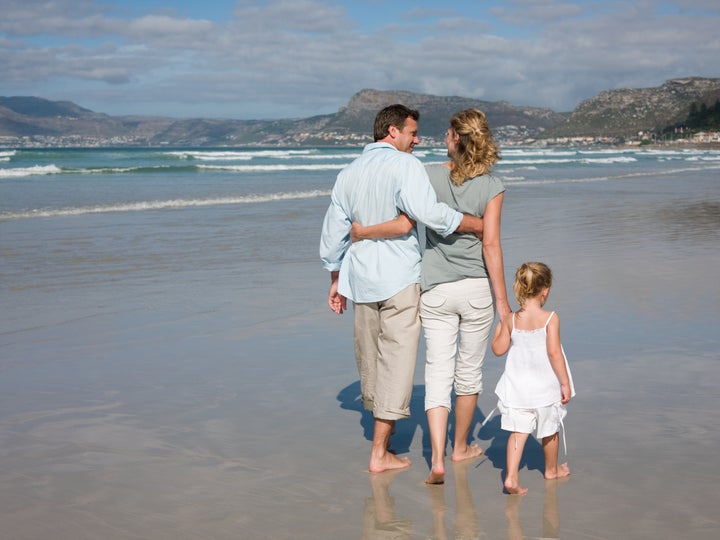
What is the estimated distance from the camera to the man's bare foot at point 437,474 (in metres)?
3.89

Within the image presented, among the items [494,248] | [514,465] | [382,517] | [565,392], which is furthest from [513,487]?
[494,248]

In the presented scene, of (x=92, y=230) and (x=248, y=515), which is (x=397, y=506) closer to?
(x=248, y=515)

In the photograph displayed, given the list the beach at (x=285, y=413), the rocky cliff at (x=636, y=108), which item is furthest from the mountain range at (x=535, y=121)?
the beach at (x=285, y=413)

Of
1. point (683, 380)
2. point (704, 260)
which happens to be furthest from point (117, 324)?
point (704, 260)

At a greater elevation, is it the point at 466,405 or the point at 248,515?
the point at 466,405

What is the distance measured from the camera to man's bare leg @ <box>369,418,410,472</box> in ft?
13.3

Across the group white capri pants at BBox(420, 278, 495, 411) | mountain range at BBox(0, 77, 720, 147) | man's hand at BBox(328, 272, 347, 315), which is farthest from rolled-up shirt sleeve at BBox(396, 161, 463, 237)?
mountain range at BBox(0, 77, 720, 147)

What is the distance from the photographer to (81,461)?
4180 mm

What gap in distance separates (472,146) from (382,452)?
5.15ft

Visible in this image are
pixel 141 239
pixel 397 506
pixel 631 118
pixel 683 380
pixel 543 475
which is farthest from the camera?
pixel 631 118

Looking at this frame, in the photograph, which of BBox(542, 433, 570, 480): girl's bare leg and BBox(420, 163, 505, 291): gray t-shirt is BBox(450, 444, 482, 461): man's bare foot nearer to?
BBox(542, 433, 570, 480): girl's bare leg

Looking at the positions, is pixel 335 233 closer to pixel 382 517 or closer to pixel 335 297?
pixel 335 297

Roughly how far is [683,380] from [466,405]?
195 centimetres

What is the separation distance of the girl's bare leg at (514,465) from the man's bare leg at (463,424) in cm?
38
